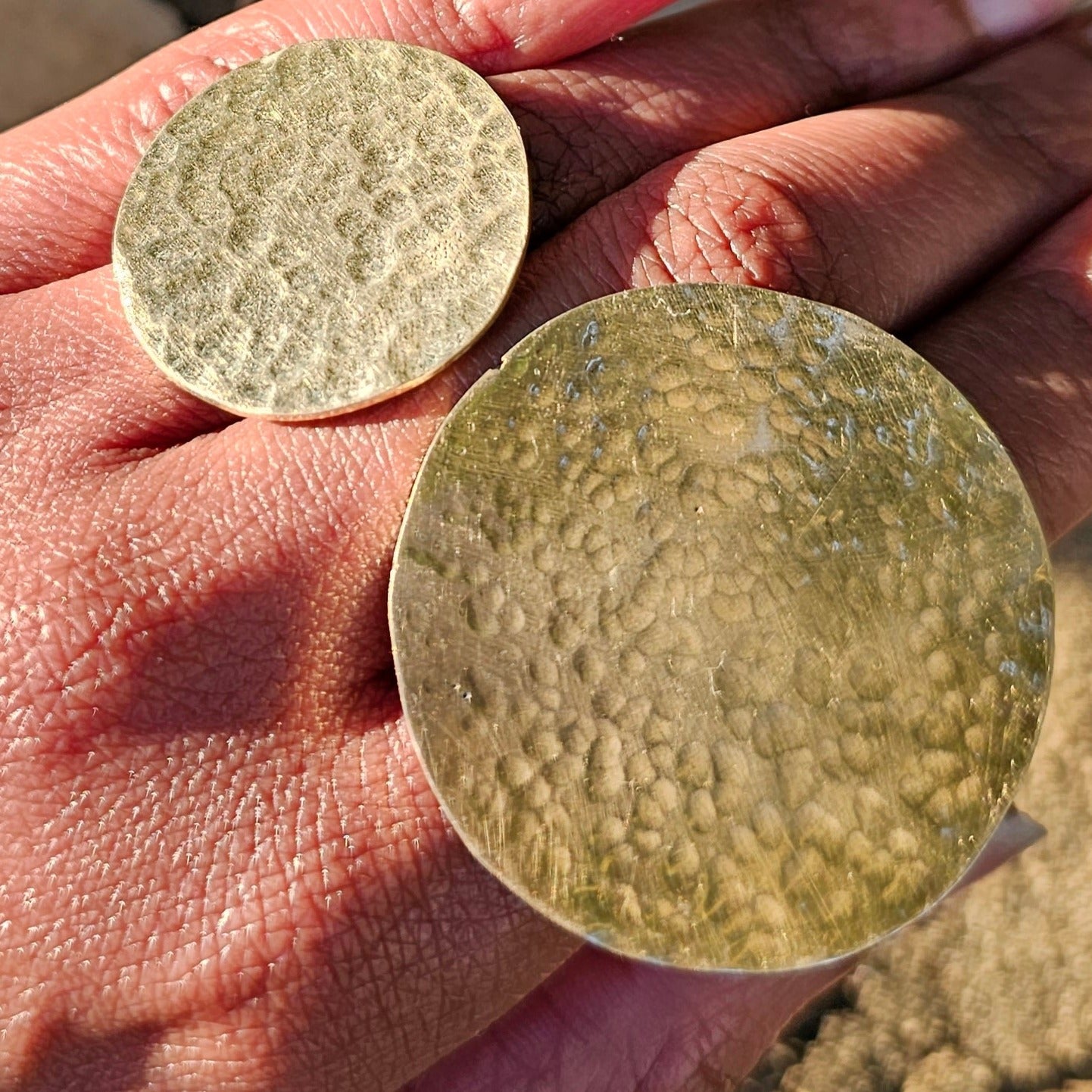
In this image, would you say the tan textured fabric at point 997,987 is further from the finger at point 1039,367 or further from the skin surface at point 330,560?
the finger at point 1039,367

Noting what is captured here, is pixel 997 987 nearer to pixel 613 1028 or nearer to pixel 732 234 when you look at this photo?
pixel 613 1028

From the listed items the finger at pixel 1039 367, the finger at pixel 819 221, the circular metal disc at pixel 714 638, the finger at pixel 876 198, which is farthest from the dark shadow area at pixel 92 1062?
the finger at pixel 1039 367

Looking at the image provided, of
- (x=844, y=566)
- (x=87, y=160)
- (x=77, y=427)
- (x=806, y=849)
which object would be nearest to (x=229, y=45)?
(x=87, y=160)

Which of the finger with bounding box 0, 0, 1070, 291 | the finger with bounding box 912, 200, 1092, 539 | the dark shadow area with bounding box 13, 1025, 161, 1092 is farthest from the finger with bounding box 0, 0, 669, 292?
the dark shadow area with bounding box 13, 1025, 161, 1092

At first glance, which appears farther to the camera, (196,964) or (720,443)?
(196,964)

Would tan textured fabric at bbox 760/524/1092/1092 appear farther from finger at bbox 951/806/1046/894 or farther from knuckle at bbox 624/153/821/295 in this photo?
knuckle at bbox 624/153/821/295

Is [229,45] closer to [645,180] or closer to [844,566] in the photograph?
[645,180]

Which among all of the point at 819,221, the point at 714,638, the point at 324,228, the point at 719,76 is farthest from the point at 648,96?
the point at 714,638
